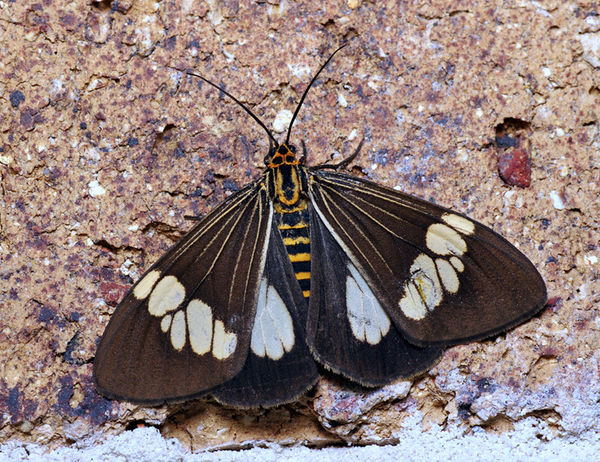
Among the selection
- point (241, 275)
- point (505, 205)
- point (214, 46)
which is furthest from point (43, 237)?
point (505, 205)

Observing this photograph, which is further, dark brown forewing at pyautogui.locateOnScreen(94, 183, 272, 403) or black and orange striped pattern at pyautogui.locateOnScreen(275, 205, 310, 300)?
black and orange striped pattern at pyautogui.locateOnScreen(275, 205, 310, 300)

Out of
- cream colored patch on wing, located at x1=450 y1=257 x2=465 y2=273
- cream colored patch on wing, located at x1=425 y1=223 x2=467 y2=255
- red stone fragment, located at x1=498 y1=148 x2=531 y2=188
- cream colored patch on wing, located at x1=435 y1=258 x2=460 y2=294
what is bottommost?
cream colored patch on wing, located at x1=435 y1=258 x2=460 y2=294

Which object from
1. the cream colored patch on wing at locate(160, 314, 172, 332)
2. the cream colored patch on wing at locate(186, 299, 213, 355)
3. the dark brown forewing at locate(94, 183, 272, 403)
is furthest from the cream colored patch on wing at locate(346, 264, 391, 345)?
the cream colored patch on wing at locate(160, 314, 172, 332)

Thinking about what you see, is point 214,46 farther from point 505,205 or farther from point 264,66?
point 505,205

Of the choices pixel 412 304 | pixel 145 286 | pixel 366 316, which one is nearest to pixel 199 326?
pixel 145 286

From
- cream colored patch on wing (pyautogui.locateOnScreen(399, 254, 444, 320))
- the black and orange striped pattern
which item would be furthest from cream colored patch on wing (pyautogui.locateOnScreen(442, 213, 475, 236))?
the black and orange striped pattern

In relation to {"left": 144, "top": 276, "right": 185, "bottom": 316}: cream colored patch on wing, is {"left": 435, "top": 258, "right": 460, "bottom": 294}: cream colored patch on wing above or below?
above

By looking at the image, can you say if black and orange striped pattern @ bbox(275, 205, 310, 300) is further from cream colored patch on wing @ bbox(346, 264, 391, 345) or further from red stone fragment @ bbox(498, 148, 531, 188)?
red stone fragment @ bbox(498, 148, 531, 188)
